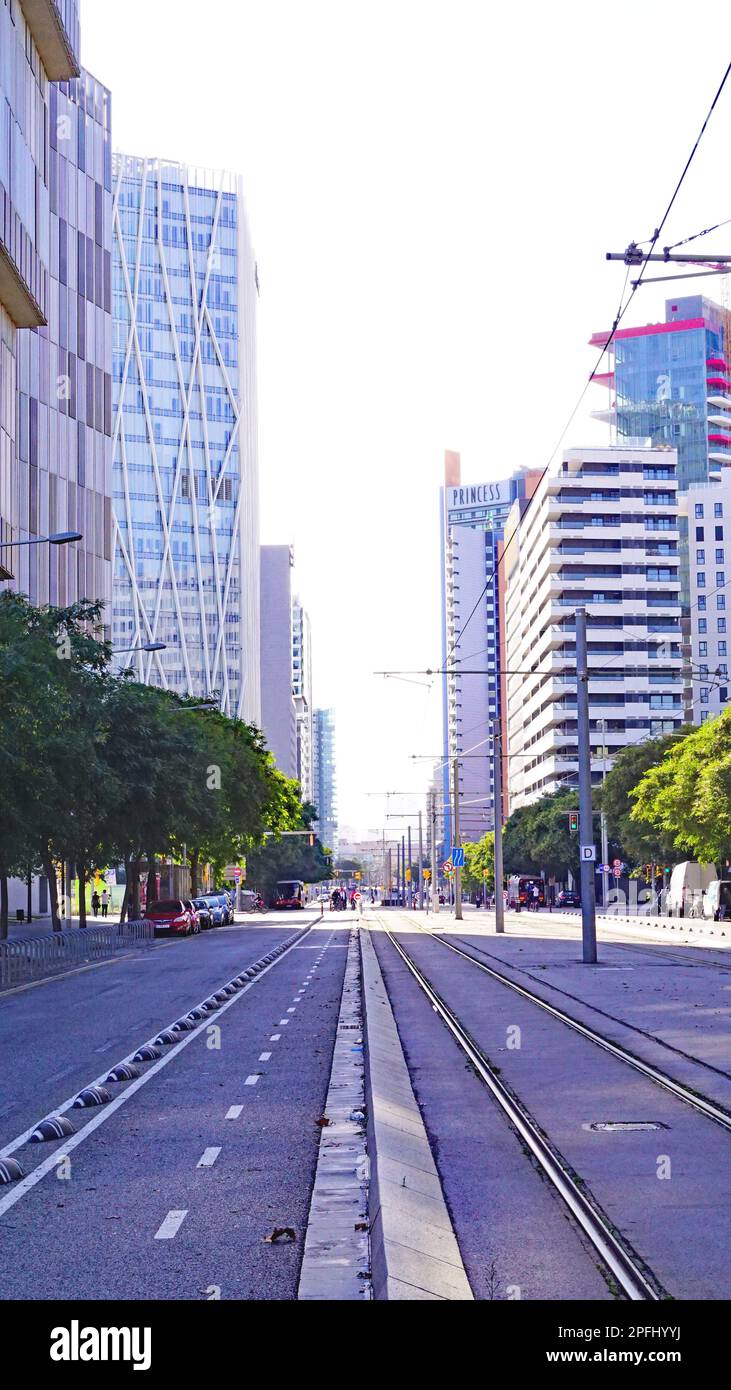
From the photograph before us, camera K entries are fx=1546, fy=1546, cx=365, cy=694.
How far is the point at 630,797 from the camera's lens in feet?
288

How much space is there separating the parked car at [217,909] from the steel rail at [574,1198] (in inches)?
2389

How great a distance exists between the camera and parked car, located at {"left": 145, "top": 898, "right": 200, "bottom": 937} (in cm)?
6397

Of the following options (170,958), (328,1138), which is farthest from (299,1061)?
(170,958)

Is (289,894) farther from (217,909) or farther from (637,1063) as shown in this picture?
(637,1063)

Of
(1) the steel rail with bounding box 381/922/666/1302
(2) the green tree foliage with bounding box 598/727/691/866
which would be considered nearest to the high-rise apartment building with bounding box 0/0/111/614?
(2) the green tree foliage with bounding box 598/727/691/866

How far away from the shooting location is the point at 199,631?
177m

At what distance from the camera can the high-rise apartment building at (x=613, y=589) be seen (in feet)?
481

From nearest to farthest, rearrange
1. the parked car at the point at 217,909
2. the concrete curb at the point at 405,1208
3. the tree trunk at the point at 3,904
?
the concrete curb at the point at 405,1208
the tree trunk at the point at 3,904
the parked car at the point at 217,909

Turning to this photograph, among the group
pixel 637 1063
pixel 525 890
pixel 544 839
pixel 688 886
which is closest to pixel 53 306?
pixel 688 886

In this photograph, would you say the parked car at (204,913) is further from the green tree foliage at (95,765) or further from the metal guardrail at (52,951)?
the metal guardrail at (52,951)

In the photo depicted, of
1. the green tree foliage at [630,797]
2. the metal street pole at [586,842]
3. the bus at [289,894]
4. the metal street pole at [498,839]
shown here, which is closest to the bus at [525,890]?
the bus at [289,894]

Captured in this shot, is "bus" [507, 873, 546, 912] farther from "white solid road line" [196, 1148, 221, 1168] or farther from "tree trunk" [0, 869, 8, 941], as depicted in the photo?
"white solid road line" [196, 1148, 221, 1168]

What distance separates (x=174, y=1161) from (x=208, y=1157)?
27 cm
